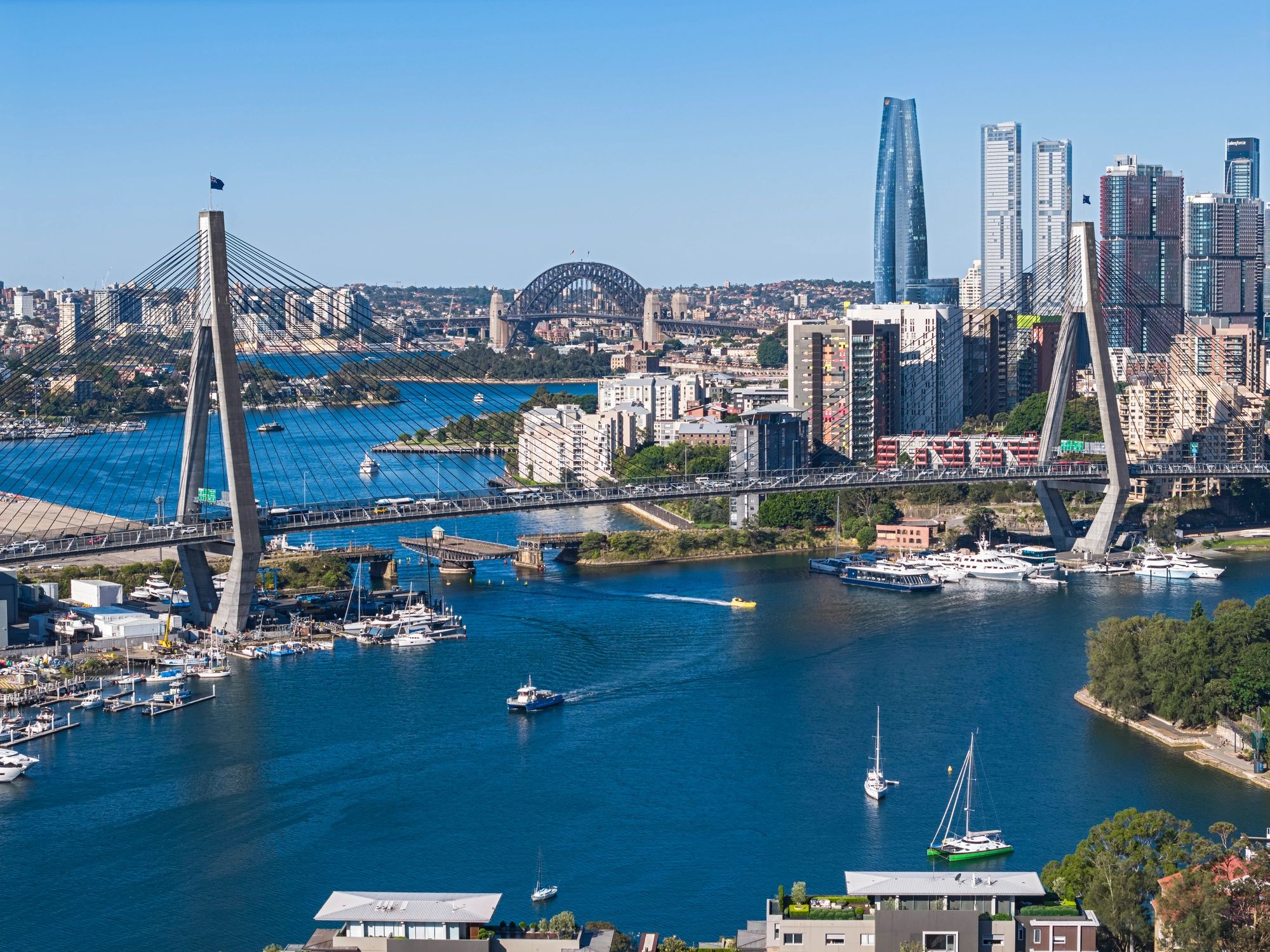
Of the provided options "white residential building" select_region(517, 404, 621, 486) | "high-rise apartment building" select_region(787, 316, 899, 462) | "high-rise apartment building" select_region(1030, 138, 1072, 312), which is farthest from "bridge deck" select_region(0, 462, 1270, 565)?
"high-rise apartment building" select_region(1030, 138, 1072, 312)

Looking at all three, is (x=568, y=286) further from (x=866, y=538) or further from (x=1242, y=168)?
(x=866, y=538)

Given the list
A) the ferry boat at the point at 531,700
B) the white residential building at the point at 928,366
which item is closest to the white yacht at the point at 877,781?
the ferry boat at the point at 531,700

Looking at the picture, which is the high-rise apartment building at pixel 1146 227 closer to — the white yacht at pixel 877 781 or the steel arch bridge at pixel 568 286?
the steel arch bridge at pixel 568 286

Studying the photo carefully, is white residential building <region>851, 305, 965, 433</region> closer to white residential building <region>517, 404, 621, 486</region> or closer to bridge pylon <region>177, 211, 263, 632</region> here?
white residential building <region>517, 404, 621, 486</region>

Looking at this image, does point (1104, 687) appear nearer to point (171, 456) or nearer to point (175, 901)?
point (175, 901)

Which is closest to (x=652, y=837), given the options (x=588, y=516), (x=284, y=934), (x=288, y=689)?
(x=284, y=934)

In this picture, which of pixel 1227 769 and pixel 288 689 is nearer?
pixel 1227 769

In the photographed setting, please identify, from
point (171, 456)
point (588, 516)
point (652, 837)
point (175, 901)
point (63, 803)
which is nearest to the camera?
point (175, 901)
